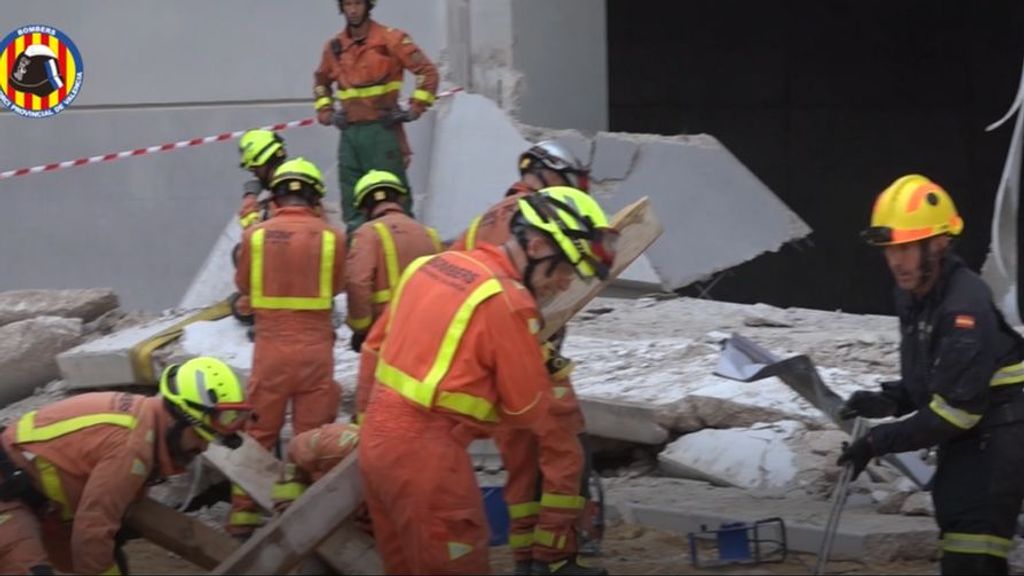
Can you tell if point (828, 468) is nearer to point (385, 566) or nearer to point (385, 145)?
point (385, 566)

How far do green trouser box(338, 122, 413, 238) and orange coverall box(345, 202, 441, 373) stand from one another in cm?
218

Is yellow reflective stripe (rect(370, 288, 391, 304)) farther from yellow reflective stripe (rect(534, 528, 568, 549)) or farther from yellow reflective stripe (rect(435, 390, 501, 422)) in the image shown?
yellow reflective stripe (rect(435, 390, 501, 422))

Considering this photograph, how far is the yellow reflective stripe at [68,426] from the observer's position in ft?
18.9

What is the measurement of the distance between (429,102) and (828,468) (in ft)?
12.3

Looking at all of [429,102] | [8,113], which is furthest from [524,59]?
[8,113]

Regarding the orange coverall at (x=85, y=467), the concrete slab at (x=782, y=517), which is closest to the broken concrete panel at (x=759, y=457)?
the concrete slab at (x=782, y=517)

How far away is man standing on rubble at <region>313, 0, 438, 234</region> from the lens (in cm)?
985

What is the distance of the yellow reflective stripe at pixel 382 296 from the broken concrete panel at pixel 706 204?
137 inches

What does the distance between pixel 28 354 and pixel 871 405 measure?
5.85 metres

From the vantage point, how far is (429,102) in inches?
389

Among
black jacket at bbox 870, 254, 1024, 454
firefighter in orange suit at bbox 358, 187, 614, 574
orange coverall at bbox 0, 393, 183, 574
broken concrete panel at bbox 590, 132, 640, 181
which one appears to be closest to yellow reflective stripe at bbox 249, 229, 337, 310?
orange coverall at bbox 0, 393, 183, 574

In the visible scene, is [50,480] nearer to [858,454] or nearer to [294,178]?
[294,178]

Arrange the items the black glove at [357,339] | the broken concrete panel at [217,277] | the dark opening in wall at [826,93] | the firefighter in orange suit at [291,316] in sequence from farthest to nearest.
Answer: the dark opening in wall at [826,93] → the broken concrete panel at [217,277] → the black glove at [357,339] → the firefighter in orange suit at [291,316]

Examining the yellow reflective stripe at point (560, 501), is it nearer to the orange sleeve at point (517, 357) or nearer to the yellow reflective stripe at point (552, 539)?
the yellow reflective stripe at point (552, 539)
